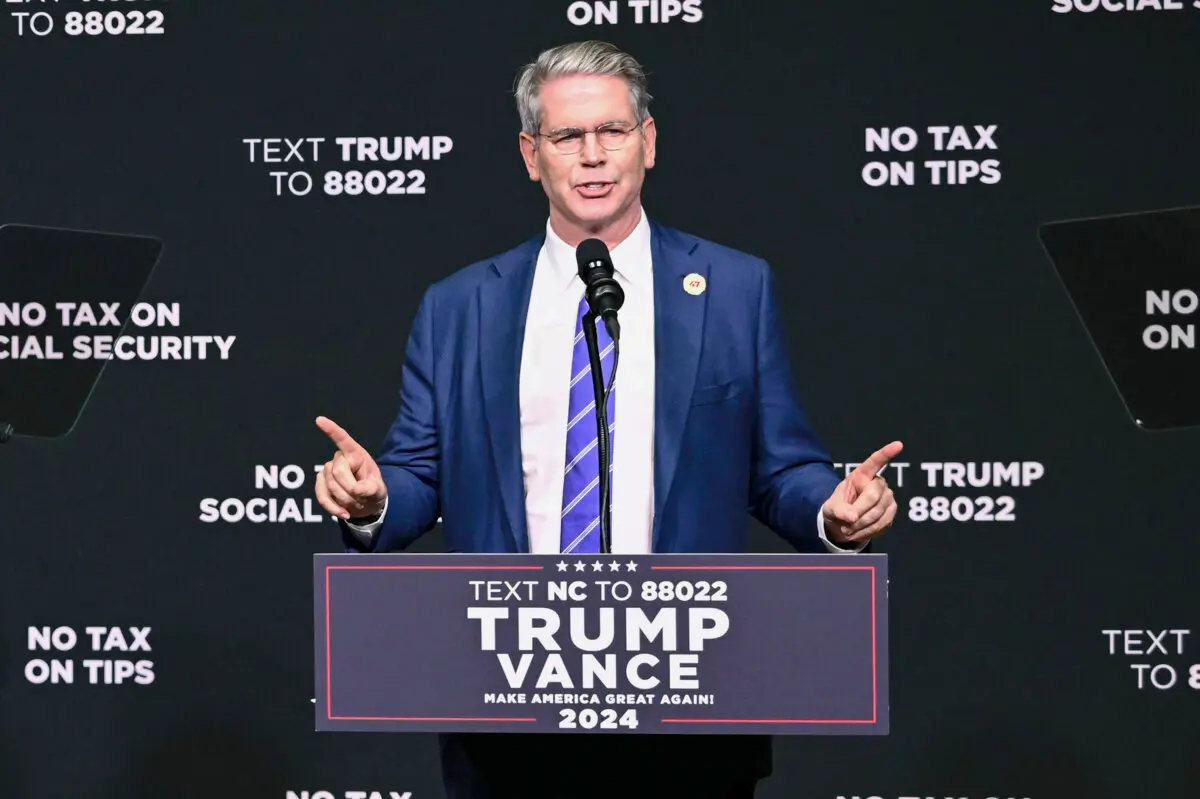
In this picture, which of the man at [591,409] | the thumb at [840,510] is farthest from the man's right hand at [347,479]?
the thumb at [840,510]

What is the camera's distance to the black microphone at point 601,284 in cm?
171

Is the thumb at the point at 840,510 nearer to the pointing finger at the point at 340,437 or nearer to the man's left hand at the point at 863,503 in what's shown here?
the man's left hand at the point at 863,503

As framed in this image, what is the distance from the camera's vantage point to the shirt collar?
7.47 ft

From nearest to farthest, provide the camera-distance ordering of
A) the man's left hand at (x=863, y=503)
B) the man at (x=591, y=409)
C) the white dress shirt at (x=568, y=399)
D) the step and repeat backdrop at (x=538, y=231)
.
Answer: the man's left hand at (x=863, y=503)
the man at (x=591, y=409)
the white dress shirt at (x=568, y=399)
the step and repeat backdrop at (x=538, y=231)

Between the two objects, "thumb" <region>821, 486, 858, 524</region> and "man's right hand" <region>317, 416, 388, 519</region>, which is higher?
"man's right hand" <region>317, 416, 388, 519</region>

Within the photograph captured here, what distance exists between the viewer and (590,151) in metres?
2.19

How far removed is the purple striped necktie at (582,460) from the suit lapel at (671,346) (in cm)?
7

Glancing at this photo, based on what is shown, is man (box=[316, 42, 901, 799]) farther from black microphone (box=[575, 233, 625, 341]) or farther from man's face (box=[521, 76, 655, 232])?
black microphone (box=[575, 233, 625, 341])

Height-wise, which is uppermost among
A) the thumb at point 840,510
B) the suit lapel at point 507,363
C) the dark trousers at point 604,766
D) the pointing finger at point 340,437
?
the suit lapel at point 507,363

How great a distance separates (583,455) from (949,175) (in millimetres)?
1509

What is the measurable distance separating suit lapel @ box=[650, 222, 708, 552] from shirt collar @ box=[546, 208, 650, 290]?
0.02 m

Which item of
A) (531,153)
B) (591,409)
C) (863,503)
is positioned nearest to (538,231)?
(531,153)

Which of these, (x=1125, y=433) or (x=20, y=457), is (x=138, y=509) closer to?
(x=20, y=457)

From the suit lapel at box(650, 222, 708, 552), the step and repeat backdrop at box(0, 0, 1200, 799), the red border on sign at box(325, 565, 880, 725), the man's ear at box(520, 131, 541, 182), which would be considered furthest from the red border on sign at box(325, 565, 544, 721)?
the step and repeat backdrop at box(0, 0, 1200, 799)
